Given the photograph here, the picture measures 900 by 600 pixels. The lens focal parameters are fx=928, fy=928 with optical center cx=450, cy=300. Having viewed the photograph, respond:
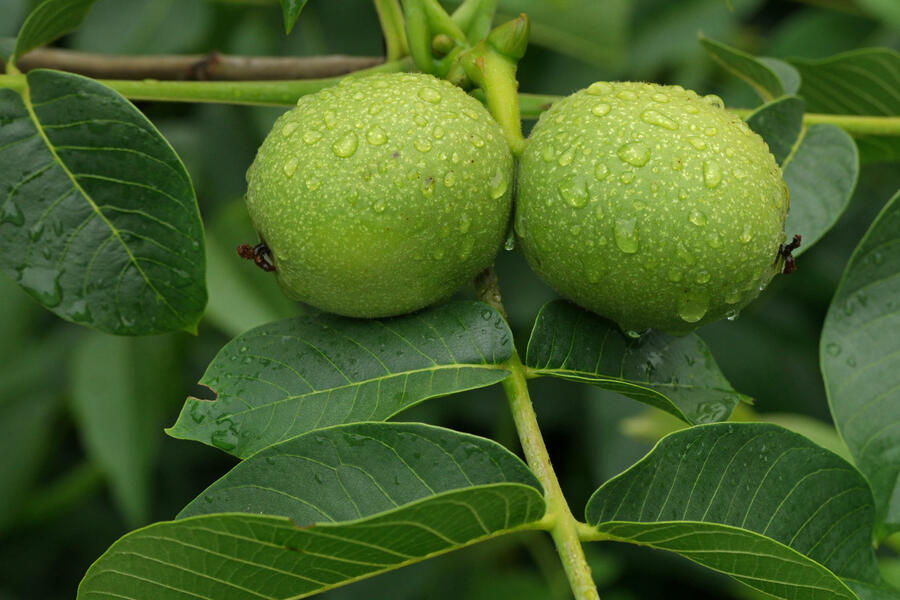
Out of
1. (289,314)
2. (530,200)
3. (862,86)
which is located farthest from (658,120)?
(289,314)

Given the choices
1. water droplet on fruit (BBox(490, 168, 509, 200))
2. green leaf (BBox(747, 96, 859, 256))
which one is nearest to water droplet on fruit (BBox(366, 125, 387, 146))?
water droplet on fruit (BBox(490, 168, 509, 200))

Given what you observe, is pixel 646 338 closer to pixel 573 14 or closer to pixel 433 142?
pixel 433 142

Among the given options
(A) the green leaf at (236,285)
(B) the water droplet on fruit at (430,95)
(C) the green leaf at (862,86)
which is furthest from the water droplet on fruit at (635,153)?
(A) the green leaf at (236,285)

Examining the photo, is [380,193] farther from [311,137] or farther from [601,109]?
[601,109]

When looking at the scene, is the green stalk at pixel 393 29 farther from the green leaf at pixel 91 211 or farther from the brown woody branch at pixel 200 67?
the green leaf at pixel 91 211

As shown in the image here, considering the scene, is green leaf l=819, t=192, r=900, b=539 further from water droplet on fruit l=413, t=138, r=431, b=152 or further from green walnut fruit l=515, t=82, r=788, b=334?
water droplet on fruit l=413, t=138, r=431, b=152

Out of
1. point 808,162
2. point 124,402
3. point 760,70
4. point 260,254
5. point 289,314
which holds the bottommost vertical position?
point 124,402
